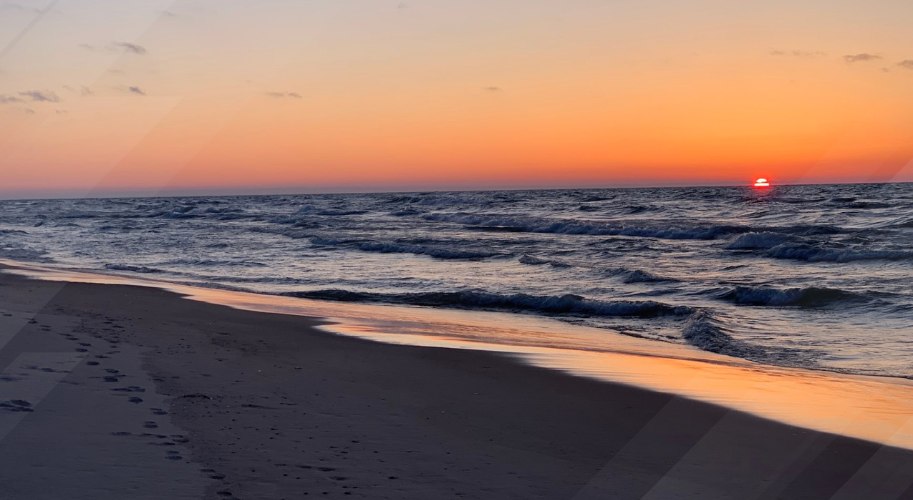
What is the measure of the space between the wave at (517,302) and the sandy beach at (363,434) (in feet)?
19.7

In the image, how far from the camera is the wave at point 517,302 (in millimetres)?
14906

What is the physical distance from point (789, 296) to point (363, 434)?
12.1 m

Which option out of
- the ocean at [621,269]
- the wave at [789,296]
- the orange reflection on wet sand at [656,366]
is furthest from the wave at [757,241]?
the orange reflection on wet sand at [656,366]

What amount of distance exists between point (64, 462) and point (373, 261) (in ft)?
69.5

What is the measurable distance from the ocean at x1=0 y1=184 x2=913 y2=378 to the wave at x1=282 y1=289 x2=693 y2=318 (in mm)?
40

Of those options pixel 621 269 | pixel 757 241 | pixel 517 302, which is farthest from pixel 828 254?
pixel 517 302

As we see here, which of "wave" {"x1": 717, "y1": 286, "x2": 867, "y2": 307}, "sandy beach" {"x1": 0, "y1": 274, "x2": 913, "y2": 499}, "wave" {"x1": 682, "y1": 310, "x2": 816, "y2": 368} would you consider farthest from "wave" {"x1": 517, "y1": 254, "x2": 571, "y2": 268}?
"sandy beach" {"x1": 0, "y1": 274, "x2": 913, "y2": 499}

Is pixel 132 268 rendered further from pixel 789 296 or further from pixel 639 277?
pixel 789 296

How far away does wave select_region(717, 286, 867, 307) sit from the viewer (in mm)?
15477

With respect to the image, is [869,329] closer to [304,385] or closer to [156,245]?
[304,385]

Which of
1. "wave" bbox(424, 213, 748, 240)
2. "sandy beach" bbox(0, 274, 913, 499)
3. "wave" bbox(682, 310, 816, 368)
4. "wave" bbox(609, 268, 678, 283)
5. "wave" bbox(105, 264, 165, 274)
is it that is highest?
"sandy beach" bbox(0, 274, 913, 499)

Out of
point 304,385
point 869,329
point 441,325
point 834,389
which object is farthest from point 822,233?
point 304,385

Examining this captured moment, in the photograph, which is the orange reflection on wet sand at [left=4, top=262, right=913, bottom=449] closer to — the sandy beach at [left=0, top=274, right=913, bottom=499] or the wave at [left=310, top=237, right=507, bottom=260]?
the sandy beach at [left=0, top=274, right=913, bottom=499]

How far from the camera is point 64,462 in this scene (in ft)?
15.4
